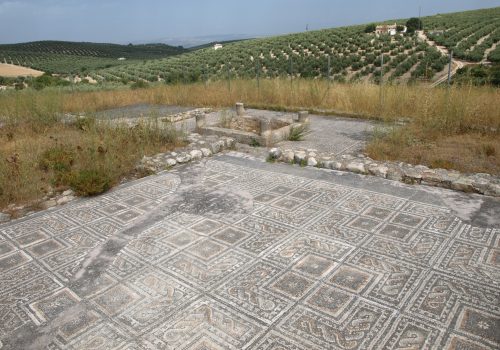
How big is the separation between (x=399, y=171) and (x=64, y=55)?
76801mm

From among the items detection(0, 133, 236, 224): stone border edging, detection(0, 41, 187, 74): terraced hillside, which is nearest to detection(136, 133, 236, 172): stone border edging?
detection(0, 133, 236, 224): stone border edging

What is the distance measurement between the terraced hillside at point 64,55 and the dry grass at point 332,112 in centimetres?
4277

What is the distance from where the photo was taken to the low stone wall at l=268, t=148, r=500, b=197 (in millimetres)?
5219

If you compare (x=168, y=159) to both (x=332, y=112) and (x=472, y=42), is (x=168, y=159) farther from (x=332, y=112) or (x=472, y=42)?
(x=472, y=42)

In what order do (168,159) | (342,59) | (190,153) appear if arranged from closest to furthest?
(168,159), (190,153), (342,59)

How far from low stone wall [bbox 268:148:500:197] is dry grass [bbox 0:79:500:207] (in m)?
0.55

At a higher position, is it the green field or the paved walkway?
the green field

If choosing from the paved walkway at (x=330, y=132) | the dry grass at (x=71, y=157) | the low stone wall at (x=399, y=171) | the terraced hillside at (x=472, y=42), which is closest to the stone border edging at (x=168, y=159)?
the dry grass at (x=71, y=157)

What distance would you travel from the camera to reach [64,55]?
7006cm

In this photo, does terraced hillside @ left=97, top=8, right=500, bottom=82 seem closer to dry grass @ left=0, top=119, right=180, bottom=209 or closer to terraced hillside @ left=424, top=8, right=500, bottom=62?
terraced hillside @ left=424, top=8, right=500, bottom=62

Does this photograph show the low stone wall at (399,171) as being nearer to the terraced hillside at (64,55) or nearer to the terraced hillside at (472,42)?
the terraced hillside at (472,42)

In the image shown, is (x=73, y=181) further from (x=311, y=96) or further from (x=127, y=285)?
(x=311, y=96)

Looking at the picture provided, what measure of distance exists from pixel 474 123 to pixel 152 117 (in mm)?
6914

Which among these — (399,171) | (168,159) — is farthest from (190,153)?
(399,171)
